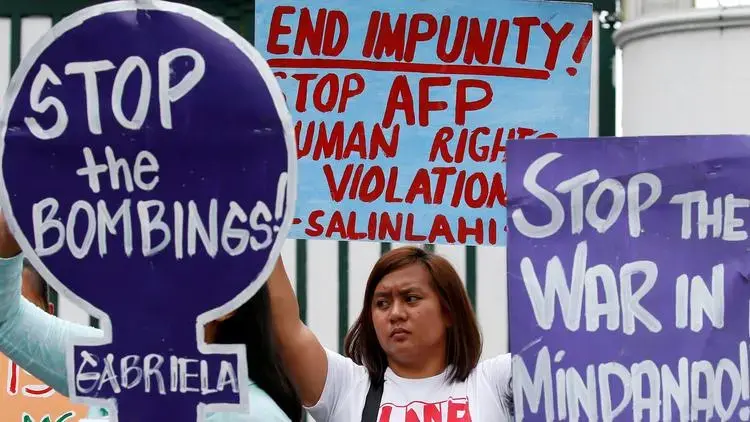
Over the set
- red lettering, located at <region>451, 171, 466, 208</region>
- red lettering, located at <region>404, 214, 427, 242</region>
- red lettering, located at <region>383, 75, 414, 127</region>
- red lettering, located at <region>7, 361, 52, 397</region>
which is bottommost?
red lettering, located at <region>7, 361, 52, 397</region>

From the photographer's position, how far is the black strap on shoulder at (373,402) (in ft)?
13.7

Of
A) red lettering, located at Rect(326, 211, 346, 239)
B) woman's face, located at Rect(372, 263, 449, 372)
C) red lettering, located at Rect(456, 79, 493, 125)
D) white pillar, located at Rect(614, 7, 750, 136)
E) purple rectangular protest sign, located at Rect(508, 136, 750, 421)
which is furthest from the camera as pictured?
white pillar, located at Rect(614, 7, 750, 136)

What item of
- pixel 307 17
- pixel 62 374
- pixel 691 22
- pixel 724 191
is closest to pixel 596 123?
pixel 691 22

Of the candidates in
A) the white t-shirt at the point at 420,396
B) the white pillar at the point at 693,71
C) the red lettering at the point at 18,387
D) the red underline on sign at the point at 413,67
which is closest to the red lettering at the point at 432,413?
the white t-shirt at the point at 420,396

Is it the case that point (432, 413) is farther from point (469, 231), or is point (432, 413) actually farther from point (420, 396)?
point (469, 231)

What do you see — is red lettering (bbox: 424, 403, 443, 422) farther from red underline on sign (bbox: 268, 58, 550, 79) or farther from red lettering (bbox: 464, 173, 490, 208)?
red underline on sign (bbox: 268, 58, 550, 79)

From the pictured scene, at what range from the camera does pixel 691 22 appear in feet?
17.9

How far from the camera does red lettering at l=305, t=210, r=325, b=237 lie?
4.70m

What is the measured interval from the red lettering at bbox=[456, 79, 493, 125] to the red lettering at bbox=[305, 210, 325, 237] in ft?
1.57

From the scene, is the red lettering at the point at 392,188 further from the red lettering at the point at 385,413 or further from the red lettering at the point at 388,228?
the red lettering at the point at 385,413

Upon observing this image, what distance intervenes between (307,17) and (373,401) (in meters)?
1.17

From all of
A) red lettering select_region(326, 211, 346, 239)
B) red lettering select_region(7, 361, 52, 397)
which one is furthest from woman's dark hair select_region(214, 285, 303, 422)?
red lettering select_region(7, 361, 52, 397)

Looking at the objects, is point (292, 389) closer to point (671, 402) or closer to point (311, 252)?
point (671, 402)

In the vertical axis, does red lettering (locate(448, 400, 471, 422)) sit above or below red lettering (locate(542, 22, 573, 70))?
below
